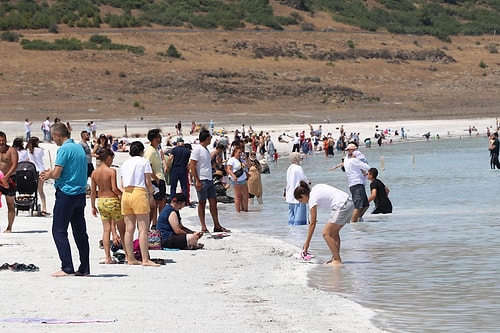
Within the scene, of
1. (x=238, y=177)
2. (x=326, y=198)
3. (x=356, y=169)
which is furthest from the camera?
(x=238, y=177)

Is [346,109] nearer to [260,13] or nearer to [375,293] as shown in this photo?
[260,13]

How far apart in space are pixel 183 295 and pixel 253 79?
64860 millimetres

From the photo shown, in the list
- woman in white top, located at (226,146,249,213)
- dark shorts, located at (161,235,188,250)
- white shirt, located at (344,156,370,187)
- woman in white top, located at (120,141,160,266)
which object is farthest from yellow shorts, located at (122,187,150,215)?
woman in white top, located at (226,146,249,213)

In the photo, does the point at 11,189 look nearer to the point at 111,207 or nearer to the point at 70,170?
the point at 111,207

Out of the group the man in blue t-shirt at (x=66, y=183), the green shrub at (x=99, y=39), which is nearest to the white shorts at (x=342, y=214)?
the man in blue t-shirt at (x=66, y=183)

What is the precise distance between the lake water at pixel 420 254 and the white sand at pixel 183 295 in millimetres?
464

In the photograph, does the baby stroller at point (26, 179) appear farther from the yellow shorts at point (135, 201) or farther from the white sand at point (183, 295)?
the yellow shorts at point (135, 201)

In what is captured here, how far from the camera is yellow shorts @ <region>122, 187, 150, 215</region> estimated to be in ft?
38.3

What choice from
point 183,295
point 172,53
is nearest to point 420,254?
point 183,295

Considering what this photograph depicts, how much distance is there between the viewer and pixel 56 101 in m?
63.1

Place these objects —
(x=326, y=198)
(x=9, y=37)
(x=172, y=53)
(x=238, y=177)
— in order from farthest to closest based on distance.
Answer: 1. (x=172, y=53)
2. (x=9, y=37)
3. (x=238, y=177)
4. (x=326, y=198)

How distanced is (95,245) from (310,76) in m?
64.8

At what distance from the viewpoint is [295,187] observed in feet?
55.3

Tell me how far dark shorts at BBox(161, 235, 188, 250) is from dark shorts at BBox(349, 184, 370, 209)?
14.5 feet
